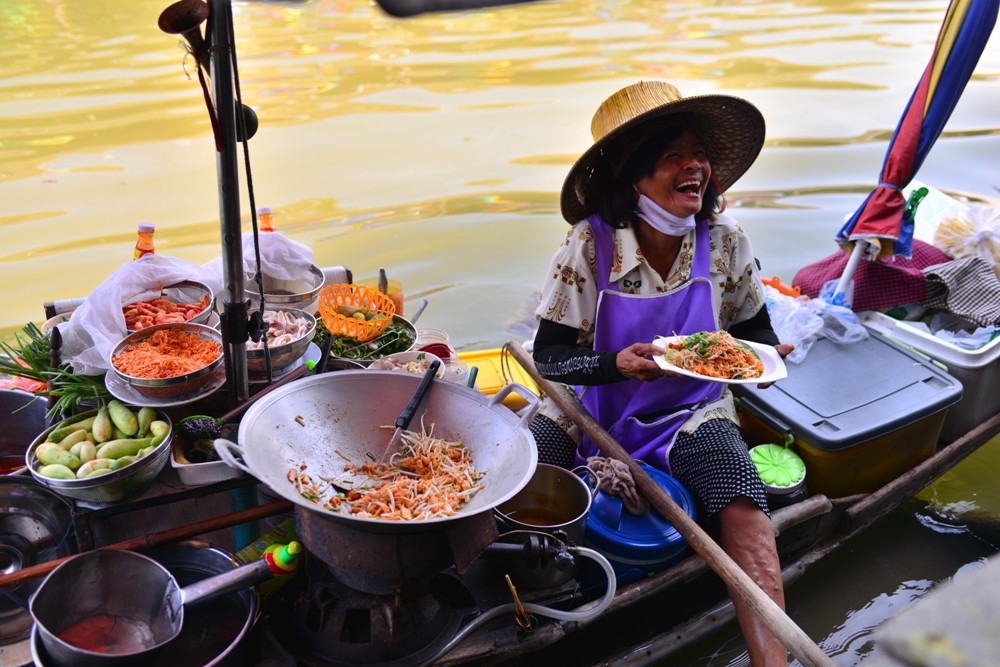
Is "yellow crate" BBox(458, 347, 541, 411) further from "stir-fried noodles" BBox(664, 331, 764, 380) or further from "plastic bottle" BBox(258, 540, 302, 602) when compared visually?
"plastic bottle" BBox(258, 540, 302, 602)

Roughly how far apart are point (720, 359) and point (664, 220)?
23.3 inches

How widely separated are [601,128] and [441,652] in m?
2.01

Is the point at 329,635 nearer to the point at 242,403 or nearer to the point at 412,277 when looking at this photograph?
the point at 242,403

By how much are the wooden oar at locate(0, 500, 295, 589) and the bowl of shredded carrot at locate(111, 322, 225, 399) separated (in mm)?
485

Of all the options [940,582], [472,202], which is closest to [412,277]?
[472,202]

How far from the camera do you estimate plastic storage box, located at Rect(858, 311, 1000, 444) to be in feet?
12.5

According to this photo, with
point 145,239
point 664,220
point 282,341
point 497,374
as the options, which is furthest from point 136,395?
point 664,220

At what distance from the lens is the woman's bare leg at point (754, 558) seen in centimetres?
247

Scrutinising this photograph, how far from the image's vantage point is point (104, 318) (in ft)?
A: 9.07

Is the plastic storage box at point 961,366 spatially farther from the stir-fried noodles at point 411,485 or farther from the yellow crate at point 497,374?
the stir-fried noodles at point 411,485

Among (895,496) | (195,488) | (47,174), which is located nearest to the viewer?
(195,488)

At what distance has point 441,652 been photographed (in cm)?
231

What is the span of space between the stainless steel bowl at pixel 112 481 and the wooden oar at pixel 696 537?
1584mm

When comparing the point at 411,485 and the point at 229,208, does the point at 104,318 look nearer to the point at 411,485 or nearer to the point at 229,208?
the point at 229,208
